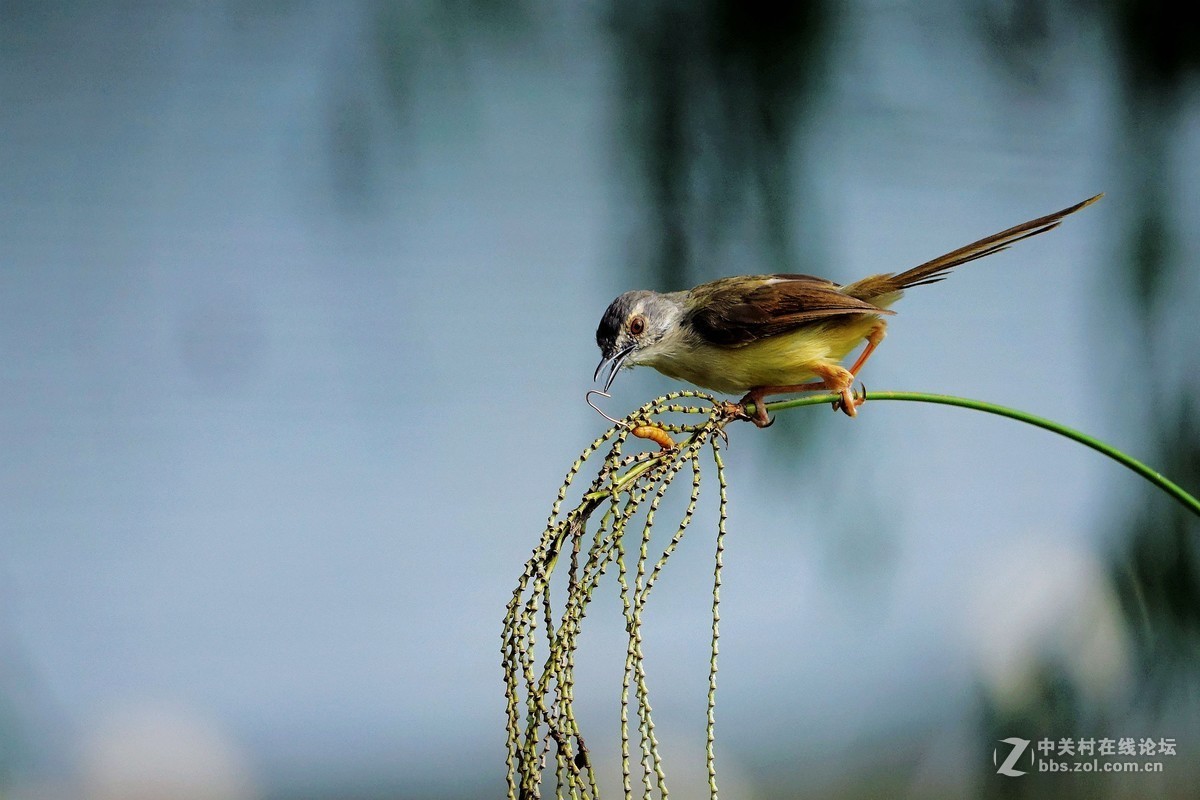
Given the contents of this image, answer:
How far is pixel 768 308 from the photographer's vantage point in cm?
106

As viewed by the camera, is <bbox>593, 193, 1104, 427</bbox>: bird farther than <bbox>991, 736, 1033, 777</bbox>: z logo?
No

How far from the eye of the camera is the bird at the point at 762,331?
3.45 ft

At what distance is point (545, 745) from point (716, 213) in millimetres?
1108

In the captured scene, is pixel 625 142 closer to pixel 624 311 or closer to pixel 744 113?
pixel 744 113

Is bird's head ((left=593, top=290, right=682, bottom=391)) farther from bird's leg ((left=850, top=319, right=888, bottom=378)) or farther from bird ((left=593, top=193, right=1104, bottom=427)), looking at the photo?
bird's leg ((left=850, top=319, right=888, bottom=378))

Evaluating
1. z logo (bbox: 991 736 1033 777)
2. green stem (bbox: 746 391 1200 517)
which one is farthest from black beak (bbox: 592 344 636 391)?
z logo (bbox: 991 736 1033 777)

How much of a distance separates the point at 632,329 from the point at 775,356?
143 millimetres

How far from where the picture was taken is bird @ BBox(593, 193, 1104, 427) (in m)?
1.05

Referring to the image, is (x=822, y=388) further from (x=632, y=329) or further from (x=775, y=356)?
(x=632, y=329)

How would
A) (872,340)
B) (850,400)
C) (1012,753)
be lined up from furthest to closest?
(1012,753) → (872,340) → (850,400)

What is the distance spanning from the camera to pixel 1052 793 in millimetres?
1961

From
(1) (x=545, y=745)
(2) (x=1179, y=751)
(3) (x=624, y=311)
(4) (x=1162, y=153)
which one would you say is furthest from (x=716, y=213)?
(2) (x=1179, y=751)

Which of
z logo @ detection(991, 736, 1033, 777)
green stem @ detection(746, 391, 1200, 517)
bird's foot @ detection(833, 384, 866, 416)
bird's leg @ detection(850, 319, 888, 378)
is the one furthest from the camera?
z logo @ detection(991, 736, 1033, 777)

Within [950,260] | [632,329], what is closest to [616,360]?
[632,329]
